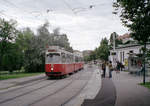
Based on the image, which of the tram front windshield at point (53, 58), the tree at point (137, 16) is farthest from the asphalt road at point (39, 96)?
the tram front windshield at point (53, 58)

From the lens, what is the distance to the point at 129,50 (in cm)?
3494

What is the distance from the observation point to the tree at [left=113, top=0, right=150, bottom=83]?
7.15 meters

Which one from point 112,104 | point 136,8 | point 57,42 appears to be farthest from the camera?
point 57,42

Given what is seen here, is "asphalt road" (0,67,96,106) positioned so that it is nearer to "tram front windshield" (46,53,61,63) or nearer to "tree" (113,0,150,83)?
"tree" (113,0,150,83)

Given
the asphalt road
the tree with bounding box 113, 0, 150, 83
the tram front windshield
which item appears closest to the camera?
the tree with bounding box 113, 0, 150, 83

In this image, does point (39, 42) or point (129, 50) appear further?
point (39, 42)

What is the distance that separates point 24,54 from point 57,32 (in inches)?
648

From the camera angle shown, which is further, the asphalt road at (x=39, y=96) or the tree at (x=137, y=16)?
the asphalt road at (x=39, y=96)

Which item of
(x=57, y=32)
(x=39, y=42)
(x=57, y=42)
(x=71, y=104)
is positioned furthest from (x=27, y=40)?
(x=71, y=104)

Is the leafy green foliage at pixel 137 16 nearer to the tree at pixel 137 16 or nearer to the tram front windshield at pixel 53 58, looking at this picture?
the tree at pixel 137 16

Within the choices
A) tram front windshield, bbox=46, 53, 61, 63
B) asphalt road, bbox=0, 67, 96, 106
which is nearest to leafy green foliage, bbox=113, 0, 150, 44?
asphalt road, bbox=0, 67, 96, 106

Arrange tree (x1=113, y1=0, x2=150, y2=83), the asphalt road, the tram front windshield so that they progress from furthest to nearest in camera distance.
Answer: the tram front windshield
the asphalt road
tree (x1=113, y1=0, x2=150, y2=83)

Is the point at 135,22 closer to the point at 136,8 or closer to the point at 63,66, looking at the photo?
the point at 136,8

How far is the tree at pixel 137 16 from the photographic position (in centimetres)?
715
